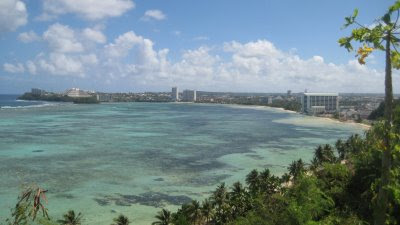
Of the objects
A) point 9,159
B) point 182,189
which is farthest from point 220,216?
point 9,159

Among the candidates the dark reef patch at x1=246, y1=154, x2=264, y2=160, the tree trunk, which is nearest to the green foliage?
the tree trunk

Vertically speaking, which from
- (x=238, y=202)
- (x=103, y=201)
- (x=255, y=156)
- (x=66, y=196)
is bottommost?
(x=103, y=201)

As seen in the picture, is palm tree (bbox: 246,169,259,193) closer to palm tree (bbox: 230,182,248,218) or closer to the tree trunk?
palm tree (bbox: 230,182,248,218)

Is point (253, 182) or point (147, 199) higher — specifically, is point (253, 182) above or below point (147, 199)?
above

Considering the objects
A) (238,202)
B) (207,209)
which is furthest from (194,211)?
(238,202)

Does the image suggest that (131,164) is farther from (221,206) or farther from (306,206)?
(306,206)

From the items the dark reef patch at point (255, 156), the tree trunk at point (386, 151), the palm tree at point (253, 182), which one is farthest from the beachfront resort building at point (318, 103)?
the tree trunk at point (386, 151)

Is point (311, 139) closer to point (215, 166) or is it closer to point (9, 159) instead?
point (215, 166)
